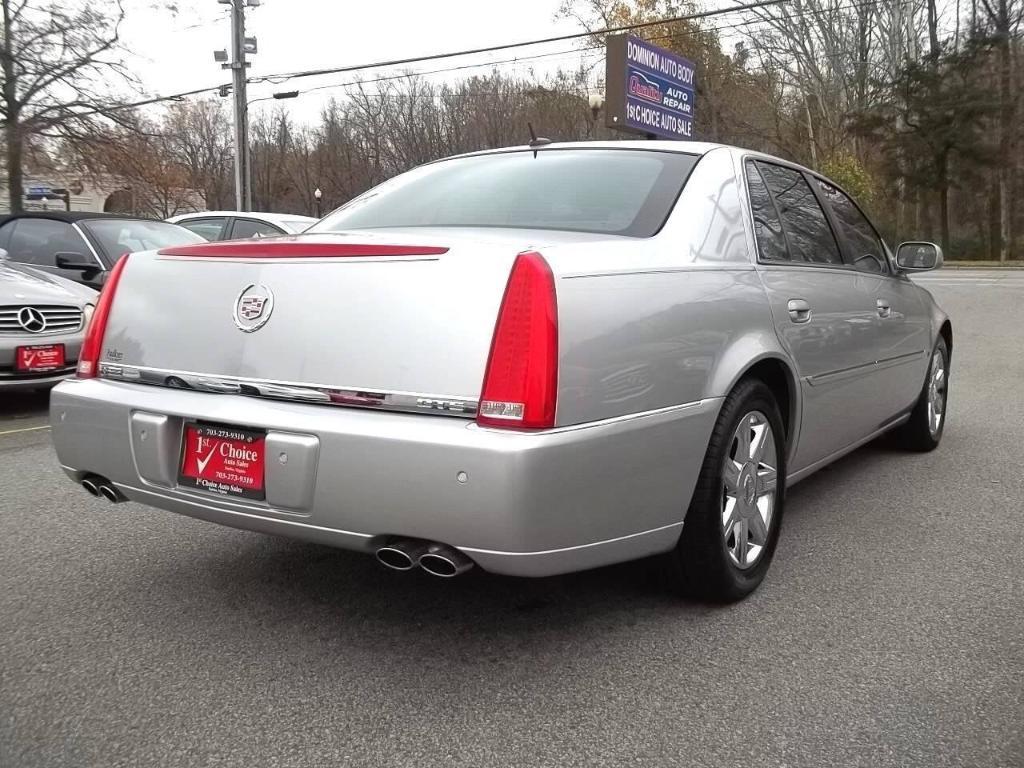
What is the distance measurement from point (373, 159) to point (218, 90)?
89.5ft

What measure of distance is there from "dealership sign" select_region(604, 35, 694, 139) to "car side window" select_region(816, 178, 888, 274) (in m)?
19.9

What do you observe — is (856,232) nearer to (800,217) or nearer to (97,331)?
(800,217)

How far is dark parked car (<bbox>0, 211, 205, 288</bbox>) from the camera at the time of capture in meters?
8.18

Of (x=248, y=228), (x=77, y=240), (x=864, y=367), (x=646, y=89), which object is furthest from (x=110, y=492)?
(x=646, y=89)

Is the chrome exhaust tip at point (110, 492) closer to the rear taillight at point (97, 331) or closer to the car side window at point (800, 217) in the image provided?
the rear taillight at point (97, 331)

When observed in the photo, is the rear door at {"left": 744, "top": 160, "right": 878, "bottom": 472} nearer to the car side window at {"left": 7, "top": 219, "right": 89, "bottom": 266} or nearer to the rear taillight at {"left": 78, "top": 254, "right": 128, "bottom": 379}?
the rear taillight at {"left": 78, "top": 254, "right": 128, "bottom": 379}

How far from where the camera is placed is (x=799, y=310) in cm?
350

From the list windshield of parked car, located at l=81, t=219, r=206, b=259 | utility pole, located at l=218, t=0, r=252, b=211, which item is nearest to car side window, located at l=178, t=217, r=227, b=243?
windshield of parked car, located at l=81, t=219, r=206, b=259

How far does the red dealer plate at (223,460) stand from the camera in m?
2.58

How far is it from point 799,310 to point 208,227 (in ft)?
31.8

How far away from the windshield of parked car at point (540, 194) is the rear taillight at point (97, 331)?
2.61 feet

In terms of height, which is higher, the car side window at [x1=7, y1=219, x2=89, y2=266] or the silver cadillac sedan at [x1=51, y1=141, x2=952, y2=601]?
the car side window at [x1=7, y1=219, x2=89, y2=266]

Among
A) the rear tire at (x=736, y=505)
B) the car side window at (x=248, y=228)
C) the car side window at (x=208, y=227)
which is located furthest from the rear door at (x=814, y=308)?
the car side window at (x=208, y=227)

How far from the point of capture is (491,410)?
7.70ft
